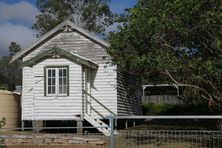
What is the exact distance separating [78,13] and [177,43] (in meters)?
34.9

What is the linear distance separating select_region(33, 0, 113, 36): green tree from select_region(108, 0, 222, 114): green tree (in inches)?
1261

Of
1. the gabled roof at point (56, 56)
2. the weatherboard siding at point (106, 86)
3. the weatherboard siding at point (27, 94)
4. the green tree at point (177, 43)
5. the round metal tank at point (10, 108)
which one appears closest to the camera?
the green tree at point (177, 43)

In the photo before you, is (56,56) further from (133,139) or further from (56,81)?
(133,139)

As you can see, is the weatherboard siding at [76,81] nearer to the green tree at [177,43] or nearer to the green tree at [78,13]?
the green tree at [177,43]

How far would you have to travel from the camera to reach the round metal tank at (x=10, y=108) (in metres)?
27.8

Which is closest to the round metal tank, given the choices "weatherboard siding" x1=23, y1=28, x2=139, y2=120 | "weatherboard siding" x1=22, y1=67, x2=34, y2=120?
"weatherboard siding" x1=22, y1=67, x2=34, y2=120

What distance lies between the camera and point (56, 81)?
2573cm

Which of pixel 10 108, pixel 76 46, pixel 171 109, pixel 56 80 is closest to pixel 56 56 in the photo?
pixel 56 80

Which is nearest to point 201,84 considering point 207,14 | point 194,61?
point 194,61

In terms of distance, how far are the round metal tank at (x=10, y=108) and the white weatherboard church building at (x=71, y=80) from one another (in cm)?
98

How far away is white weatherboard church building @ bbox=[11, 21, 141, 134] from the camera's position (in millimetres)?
25656

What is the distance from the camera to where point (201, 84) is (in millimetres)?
19438

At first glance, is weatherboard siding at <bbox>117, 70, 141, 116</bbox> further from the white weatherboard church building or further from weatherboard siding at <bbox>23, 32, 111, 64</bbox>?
weatherboard siding at <bbox>23, 32, 111, 64</bbox>

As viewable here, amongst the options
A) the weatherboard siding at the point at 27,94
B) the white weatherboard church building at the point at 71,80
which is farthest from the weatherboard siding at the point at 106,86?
the weatherboard siding at the point at 27,94
